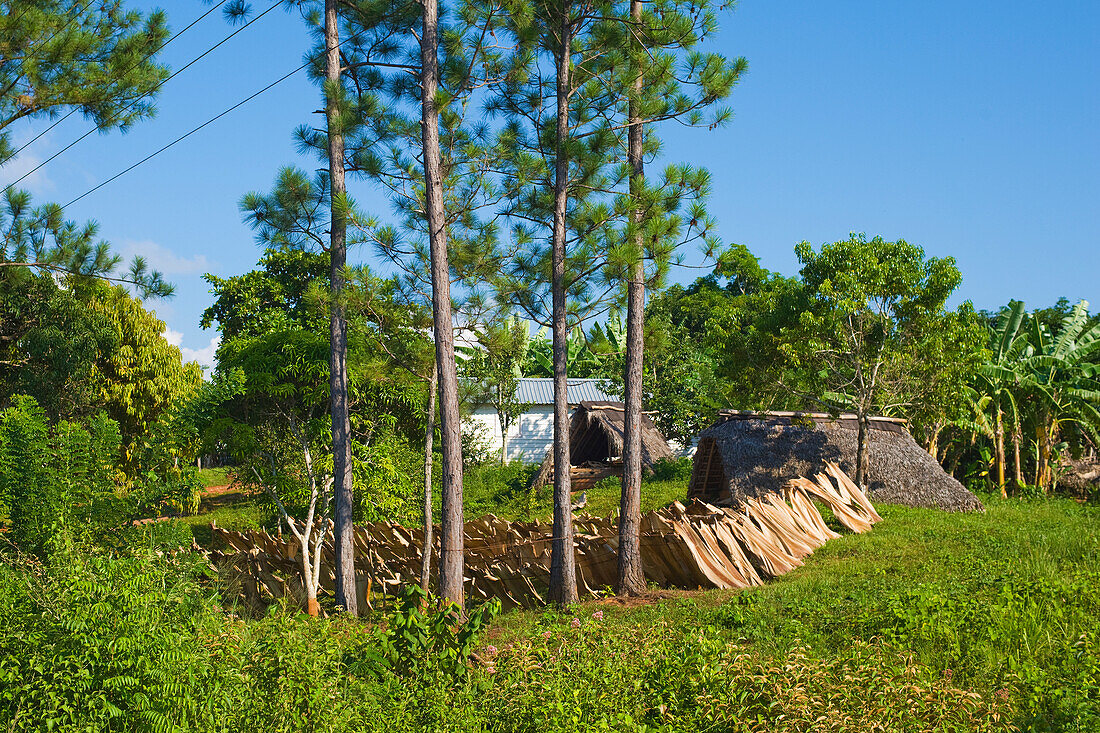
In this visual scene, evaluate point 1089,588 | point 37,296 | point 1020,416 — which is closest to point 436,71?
point 1089,588

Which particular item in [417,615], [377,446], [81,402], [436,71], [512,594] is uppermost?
[436,71]

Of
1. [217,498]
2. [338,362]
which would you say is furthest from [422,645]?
[217,498]

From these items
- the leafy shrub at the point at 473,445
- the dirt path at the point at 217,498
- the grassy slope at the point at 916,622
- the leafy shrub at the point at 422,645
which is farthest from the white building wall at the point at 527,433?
the leafy shrub at the point at 422,645

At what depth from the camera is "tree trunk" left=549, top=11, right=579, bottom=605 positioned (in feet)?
31.8

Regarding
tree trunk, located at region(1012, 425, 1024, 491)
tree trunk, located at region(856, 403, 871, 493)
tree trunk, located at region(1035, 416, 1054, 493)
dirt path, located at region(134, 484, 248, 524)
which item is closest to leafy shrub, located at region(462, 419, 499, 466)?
dirt path, located at region(134, 484, 248, 524)

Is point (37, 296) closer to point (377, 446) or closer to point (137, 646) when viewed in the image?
point (377, 446)

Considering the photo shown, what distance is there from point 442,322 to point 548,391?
2384 centimetres

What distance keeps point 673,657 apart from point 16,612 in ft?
12.3

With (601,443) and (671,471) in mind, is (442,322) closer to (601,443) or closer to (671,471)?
(671,471)

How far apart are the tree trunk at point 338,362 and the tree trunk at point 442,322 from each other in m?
1.24

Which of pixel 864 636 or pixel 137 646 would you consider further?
pixel 864 636

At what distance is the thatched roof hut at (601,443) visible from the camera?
888 inches

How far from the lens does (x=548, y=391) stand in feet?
110

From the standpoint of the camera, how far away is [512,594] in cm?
1049
